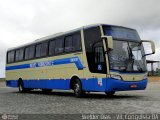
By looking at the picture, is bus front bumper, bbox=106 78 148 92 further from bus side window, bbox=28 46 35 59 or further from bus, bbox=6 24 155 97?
bus side window, bbox=28 46 35 59

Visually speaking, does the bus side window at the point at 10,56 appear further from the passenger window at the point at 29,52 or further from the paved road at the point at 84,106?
the paved road at the point at 84,106

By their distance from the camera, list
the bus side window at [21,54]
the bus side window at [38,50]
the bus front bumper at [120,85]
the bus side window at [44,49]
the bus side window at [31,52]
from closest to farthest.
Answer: the bus front bumper at [120,85], the bus side window at [44,49], the bus side window at [38,50], the bus side window at [31,52], the bus side window at [21,54]

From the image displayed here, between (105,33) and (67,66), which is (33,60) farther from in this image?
(105,33)

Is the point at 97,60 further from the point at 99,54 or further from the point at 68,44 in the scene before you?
the point at 68,44

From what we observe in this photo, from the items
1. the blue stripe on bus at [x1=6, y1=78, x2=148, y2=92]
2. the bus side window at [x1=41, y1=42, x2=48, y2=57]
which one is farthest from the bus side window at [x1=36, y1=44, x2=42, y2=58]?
the blue stripe on bus at [x1=6, y1=78, x2=148, y2=92]

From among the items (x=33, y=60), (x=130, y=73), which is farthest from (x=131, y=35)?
(x=33, y=60)

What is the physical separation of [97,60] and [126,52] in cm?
134

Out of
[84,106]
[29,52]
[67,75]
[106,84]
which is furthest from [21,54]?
[84,106]

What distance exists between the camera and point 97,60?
1745cm

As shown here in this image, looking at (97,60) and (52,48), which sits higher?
(52,48)

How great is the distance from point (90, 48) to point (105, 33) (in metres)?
1.14

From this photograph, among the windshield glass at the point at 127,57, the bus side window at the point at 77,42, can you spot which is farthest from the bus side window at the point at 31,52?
the windshield glass at the point at 127,57

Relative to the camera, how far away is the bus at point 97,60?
664 inches

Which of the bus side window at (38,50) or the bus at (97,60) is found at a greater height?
the bus side window at (38,50)
